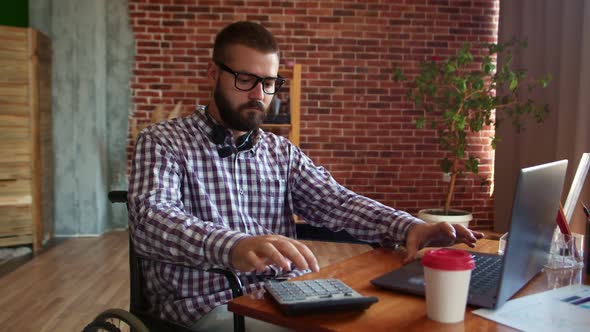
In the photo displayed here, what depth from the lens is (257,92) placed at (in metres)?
1.58

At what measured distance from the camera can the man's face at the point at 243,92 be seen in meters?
1.55

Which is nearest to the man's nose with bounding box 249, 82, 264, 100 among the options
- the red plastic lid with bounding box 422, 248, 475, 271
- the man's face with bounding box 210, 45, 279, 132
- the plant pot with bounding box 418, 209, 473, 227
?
the man's face with bounding box 210, 45, 279, 132

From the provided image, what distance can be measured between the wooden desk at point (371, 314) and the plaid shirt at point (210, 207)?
0.17 m

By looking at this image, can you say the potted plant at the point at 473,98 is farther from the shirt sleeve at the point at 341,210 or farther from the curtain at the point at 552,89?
the shirt sleeve at the point at 341,210

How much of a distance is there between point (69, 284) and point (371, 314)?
115 inches

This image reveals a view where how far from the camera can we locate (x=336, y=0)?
491 centimetres

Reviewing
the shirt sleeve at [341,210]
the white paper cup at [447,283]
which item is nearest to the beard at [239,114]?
the shirt sleeve at [341,210]

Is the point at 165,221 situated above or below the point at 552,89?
below

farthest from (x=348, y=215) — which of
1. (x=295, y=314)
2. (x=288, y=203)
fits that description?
(x=295, y=314)

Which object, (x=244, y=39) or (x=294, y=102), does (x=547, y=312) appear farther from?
(x=294, y=102)

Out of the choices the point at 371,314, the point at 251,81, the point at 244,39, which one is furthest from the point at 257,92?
the point at 371,314

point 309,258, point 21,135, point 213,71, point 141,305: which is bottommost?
point 141,305

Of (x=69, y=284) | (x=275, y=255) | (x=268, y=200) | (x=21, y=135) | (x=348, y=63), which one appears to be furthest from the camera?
(x=348, y=63)

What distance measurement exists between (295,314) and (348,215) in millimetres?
704
